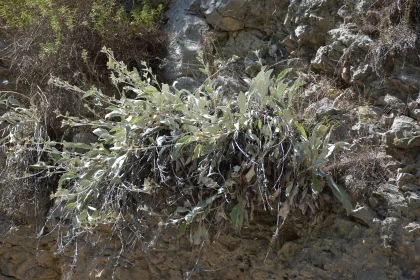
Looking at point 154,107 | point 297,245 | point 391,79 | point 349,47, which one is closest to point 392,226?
point 297,245

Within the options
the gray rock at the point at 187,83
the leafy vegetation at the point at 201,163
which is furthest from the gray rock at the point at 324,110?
the gray rock at the point at 187,83

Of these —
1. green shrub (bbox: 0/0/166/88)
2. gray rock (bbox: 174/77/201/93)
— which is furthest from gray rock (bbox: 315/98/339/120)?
green shrub (bbox: 0/0/166/88)

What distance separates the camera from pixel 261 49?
3.52 m

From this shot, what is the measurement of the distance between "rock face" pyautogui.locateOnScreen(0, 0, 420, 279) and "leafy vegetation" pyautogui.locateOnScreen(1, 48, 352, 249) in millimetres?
130

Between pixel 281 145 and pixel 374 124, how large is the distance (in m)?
0.54

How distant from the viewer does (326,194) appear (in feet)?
9.36

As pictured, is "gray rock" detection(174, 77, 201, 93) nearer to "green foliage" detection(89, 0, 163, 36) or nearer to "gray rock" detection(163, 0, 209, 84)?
"gray rock" detection(163, 0, 209, 84)

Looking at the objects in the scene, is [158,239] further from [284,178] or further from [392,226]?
[392,226]

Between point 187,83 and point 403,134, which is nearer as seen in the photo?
point 403,134

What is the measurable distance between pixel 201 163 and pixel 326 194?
619mm

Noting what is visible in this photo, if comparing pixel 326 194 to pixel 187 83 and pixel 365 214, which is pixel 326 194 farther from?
pixel 187 83

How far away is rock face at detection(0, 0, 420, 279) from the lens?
2.74 m

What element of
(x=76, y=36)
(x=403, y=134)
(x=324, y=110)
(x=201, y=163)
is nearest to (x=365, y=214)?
(x=403, y=134)

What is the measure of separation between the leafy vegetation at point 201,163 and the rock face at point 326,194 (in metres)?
0.13
